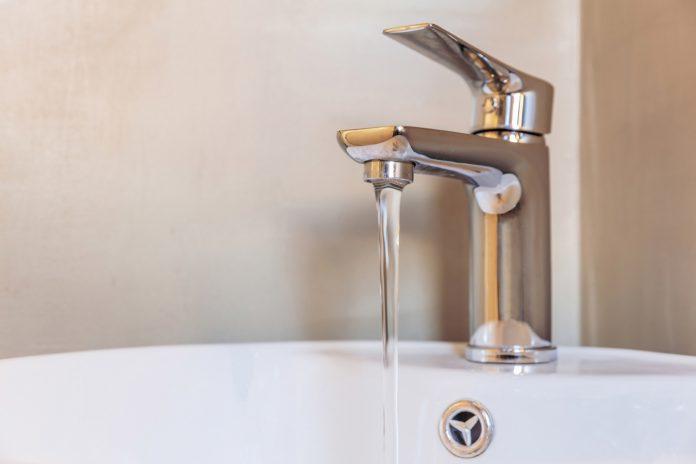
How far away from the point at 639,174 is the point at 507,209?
5.9 inches

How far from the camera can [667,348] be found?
0.62 metres

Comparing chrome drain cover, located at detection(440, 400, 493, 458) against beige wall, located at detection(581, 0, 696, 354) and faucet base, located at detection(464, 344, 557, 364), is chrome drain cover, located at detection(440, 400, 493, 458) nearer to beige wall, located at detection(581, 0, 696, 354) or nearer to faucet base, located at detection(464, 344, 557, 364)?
faucet base, located at detection(464, 344, 557, 364)

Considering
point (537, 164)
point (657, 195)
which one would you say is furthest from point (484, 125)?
point (657, 195)

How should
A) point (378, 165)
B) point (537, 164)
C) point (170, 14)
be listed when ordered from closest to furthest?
point (378, 165)
point (537, 164)
point (170, 14)

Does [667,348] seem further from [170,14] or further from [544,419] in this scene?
[170,14]

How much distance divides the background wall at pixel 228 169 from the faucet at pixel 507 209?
0.53ft

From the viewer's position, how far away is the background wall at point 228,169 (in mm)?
689

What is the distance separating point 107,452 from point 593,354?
37 centimetres

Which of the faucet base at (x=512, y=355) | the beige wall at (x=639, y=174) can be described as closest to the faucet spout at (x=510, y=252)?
the faucet base at (x=512, y=355)

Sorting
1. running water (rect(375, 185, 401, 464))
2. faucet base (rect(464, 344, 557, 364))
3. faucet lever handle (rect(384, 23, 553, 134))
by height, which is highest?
faucet lever handle (rect(384, 23, 553, 134))

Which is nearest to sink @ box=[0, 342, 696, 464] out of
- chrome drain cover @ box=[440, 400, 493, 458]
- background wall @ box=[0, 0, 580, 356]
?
chrome drain cover @ box=[440, 400, 493, 458]

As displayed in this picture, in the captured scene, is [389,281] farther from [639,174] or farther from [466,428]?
[639,174]

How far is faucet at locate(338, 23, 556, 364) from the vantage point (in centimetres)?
56

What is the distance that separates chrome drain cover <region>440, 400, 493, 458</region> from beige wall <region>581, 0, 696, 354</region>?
0.20m
